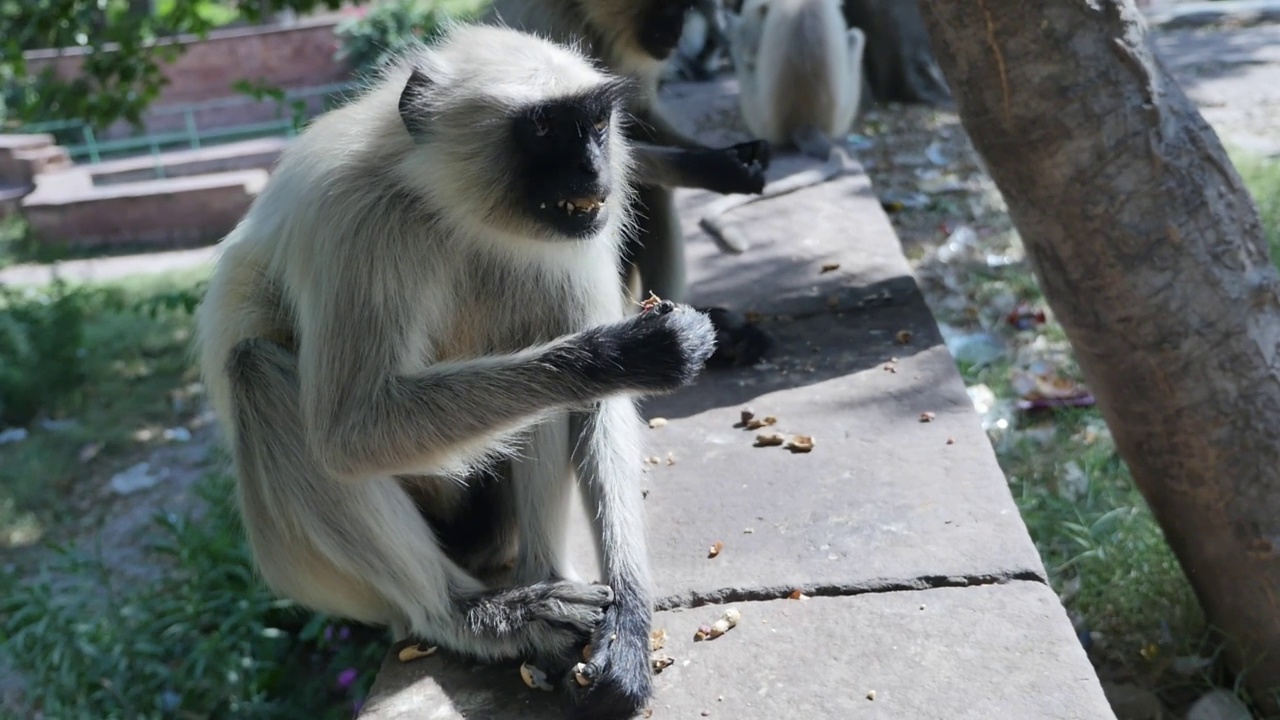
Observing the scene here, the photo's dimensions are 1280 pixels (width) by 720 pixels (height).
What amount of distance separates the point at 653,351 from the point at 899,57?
8.13 m

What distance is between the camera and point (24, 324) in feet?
23.9

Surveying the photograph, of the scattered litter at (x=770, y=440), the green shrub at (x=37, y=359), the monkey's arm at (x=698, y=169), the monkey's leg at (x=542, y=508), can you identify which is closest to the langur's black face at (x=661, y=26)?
the monkey's arm at (x=698, y=169)

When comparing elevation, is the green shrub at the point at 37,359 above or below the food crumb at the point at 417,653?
below

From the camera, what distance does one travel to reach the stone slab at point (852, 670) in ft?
7.18

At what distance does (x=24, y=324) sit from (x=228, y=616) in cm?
404

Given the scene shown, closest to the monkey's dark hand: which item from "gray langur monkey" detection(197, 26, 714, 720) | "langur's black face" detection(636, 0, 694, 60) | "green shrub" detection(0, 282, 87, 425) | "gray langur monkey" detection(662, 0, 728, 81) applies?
"langur's black face" detection(636, 0, 694, 60)

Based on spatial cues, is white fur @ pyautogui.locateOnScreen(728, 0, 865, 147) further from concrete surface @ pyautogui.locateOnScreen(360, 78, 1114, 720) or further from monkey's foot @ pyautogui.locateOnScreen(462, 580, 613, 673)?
monkey's foot @ pyautogui.locateOnScreen(462, 580, 613, 673)

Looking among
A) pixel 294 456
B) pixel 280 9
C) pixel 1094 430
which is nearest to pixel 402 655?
pixel 294 456

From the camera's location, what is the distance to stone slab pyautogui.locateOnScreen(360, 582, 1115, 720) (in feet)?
7.18

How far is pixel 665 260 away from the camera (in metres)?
4.22

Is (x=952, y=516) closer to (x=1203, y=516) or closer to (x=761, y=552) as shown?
(x=761, y=552)

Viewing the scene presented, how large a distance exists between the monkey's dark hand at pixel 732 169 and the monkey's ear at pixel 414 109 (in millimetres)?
1691

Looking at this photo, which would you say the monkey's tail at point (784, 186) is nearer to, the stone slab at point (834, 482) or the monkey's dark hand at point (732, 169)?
the monkey's dark hand at point (732, 169)

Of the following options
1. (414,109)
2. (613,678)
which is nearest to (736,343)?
(414,109)
